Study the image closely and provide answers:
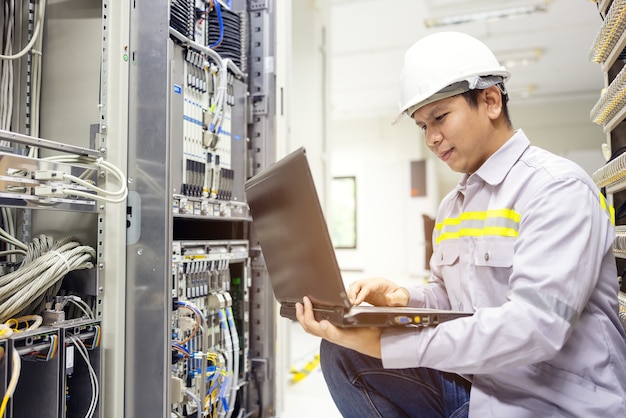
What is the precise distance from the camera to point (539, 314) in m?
0.92

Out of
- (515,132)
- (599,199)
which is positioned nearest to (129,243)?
(515,132)

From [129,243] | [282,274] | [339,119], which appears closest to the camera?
[282,274]

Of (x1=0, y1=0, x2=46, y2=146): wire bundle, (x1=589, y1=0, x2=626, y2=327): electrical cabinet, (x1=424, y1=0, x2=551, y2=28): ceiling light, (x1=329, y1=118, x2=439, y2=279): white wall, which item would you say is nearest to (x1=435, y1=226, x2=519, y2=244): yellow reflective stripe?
(x1=589, y1=0, x2=626, y2=327): electrical cabinet

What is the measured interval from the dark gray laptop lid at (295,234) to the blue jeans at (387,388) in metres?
0.32

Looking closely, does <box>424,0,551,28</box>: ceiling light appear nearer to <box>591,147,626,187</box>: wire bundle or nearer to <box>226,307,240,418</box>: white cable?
<box>591,147,626,187</box>: wire bundle

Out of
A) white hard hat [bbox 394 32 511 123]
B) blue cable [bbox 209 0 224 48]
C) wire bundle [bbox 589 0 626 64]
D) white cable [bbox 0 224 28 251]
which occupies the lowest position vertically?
white cable [bbox 0 224 28 251]

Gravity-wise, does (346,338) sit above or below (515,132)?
below

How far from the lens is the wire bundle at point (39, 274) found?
1357 mm

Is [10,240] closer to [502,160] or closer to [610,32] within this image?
[502,160]

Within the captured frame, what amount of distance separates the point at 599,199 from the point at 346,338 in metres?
0.65

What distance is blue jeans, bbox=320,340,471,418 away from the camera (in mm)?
1337

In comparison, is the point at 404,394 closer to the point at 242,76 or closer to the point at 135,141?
the point at 135,141

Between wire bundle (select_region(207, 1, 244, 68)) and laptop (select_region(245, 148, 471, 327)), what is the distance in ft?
3.62

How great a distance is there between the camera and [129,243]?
1562 millimetres
